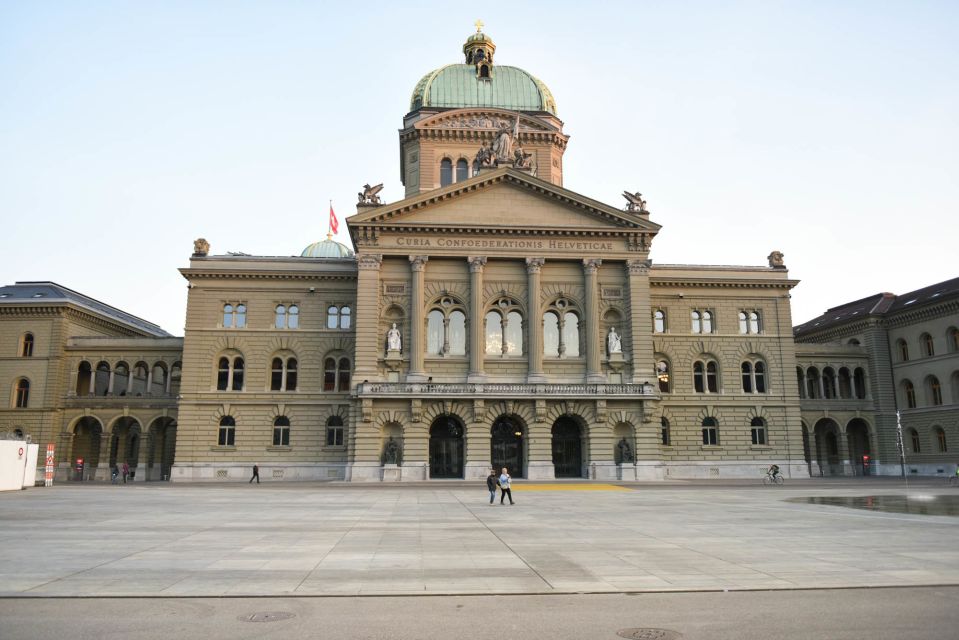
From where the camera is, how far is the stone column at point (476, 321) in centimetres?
5441

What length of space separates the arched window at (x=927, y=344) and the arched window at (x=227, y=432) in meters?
58.0

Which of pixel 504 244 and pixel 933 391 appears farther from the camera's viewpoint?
pixel 933 391

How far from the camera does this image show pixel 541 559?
16.8 metres

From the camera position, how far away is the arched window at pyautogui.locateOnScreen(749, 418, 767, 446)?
61781mm

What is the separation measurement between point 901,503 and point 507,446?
1111 inches

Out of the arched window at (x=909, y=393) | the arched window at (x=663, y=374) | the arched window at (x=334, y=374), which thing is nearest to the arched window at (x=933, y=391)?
the arched window at (x=909, y=393)

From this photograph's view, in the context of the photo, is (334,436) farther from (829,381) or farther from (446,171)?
(829,381)

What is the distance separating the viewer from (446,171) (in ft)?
221

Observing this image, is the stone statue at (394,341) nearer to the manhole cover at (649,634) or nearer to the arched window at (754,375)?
the arched window at (754,375)

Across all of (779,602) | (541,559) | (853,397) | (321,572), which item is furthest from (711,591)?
(853,397)

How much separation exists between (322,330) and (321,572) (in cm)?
4587

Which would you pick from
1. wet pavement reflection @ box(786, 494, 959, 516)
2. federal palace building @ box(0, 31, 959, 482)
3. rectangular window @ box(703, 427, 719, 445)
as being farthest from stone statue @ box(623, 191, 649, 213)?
wet pavement reflection @ box(786, 494, 959, 516)

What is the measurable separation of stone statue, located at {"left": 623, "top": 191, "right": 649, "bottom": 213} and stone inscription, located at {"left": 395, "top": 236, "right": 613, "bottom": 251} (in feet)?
10.9

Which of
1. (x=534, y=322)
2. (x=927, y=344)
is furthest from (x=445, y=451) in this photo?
(x=927, y=344)
